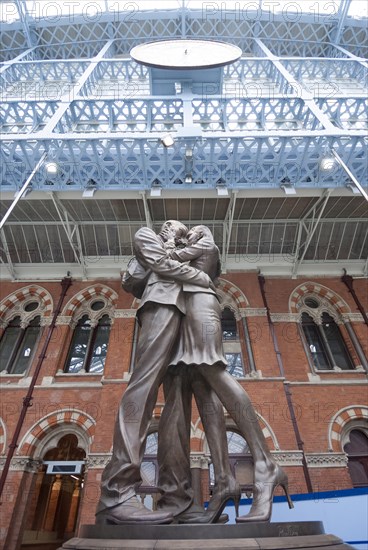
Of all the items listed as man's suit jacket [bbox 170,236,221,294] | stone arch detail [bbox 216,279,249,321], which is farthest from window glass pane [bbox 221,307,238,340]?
man's suit jacket [bbox 170,236,221,294]

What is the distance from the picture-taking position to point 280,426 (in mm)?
9227

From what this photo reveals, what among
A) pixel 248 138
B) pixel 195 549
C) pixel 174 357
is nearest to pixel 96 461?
pixel 174 357

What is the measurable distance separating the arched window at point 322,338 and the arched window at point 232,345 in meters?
2.39

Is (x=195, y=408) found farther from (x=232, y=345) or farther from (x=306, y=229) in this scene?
(x=306, y=229)

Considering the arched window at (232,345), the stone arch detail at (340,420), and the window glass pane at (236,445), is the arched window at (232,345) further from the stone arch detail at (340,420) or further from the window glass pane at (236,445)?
the stone arch detail at (340,420)

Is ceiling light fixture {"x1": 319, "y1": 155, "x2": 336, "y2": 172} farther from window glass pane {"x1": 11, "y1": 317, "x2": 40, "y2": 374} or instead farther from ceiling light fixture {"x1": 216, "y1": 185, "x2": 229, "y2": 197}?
window glass pane {"x1": 11, "y1": 317, "x2": 40, "y2": 374}

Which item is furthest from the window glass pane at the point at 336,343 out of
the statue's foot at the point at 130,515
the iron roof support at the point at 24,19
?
the iron roof support at the point at 24,19

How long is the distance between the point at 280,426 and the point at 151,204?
25.8ft

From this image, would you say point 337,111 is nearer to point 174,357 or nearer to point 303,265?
point 303,265

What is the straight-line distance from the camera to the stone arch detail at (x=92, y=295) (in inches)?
484

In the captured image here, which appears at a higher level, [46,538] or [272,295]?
[272,295]

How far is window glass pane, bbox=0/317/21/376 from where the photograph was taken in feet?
38.4

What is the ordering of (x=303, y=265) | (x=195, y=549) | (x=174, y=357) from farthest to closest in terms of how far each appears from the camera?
(x=303, y=265) → (x=174, y=357) → (x=195, y=549)

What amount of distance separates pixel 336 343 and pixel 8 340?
11634mm
